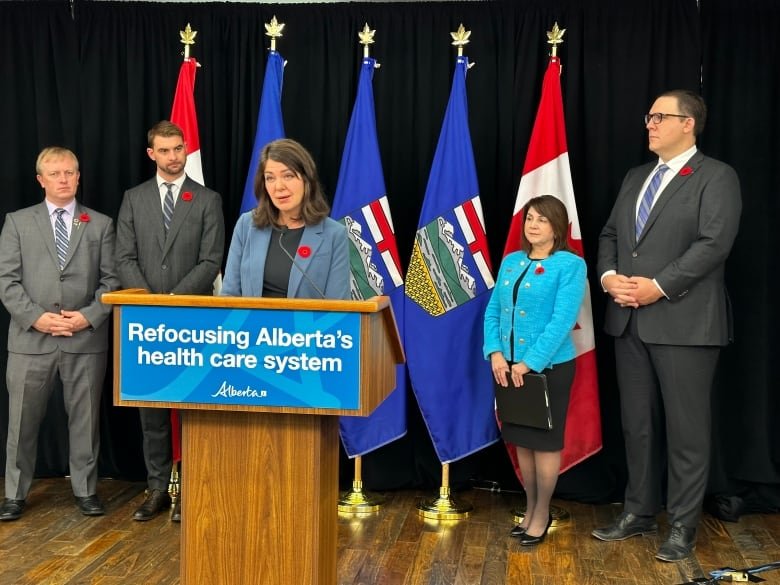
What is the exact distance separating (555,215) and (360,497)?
171 centimetres

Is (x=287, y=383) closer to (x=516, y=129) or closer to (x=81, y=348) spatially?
(x=81, y=348)

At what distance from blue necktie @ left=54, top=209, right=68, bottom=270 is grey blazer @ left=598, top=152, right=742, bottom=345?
8.51 ft

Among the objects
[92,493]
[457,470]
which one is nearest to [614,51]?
[457,470]

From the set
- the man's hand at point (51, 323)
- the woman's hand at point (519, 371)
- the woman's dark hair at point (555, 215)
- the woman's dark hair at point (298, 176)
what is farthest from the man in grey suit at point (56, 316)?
the woman's dark hair at point (555, 215)

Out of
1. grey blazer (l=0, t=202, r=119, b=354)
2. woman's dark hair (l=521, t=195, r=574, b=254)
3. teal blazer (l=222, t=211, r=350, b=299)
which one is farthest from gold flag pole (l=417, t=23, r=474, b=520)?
teal blazer (l=222, t=211, r=350, b=299)

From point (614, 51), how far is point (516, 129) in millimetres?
615

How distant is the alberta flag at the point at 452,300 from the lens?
4.50 meters

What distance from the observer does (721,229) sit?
12.4 ft

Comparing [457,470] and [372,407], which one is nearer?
[372,407]

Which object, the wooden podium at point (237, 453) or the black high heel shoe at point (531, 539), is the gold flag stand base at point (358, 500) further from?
the wooden podium at point (237, 453)

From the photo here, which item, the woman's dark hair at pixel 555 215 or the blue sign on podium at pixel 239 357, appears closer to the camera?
the blue sign on podium at pixel 239 357

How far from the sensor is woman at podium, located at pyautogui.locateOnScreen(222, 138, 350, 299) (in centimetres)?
276

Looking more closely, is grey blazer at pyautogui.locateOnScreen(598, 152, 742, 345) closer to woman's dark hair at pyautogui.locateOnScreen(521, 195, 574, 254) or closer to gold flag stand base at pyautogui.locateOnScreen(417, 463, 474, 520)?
woman's dark hair at pyautogui.locateOnScreen(521, 195, 574, 254)

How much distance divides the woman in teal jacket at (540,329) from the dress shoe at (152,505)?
1.67m
